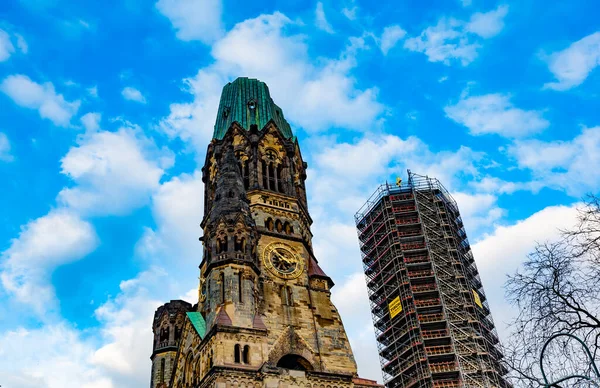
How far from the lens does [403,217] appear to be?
68875 mm

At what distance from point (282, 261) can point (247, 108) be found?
1823cm

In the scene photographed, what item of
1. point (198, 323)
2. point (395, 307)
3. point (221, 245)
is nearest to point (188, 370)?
point (198, 323)

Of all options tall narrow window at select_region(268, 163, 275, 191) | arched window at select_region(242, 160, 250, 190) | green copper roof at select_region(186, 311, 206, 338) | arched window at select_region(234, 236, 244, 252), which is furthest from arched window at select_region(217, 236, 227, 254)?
tall narrow window at select_region(268, 163, 275, 191)

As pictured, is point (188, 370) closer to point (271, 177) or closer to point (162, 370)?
point (162, 370)

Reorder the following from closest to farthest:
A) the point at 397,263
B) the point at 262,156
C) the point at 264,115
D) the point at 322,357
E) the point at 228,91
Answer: the point at 322,357 < the point at 262,156 < the point at 264,115 < the point at 228,91 < the point at 397,263

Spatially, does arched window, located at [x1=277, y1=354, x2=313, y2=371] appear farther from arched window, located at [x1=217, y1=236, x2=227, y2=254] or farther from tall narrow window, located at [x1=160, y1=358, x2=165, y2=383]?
tall narrow window, located at [x1=160, y1=358, x2=165, y2=383]

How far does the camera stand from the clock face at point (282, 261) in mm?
44156

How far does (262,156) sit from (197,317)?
1713cm

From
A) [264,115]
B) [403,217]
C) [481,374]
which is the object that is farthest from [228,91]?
[481,374]

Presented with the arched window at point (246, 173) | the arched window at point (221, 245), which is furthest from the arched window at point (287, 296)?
the arched window at point (246, 173)

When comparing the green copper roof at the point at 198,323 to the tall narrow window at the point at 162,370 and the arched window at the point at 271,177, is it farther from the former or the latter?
the arched window at the point at 271,177

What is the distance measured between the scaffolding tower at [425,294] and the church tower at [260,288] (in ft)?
55.3

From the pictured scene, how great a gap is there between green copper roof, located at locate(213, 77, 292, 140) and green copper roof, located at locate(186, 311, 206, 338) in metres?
20.0

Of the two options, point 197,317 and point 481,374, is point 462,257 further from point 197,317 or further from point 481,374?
point 197,317
